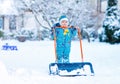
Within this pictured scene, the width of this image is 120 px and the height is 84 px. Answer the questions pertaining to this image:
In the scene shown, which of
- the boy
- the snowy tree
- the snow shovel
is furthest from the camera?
the snowy tree

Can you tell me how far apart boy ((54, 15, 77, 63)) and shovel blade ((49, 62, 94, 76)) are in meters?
0.88

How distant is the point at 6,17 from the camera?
36438 mm

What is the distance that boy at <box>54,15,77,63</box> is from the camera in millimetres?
11445

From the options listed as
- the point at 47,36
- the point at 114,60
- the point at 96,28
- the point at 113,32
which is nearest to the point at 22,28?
the point at 47,36

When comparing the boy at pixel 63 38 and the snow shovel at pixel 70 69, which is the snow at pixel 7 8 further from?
the snow shovel at pixel 70 69

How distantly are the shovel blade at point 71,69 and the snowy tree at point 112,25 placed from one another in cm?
1513

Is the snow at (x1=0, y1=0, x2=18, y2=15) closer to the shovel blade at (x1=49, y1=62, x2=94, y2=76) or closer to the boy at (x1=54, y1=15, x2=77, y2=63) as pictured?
the boy at (x1=54, y1=15, x2=77, y2=63)

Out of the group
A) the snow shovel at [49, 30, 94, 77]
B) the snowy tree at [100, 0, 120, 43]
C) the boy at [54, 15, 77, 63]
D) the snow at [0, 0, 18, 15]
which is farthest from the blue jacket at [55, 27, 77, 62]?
the snow at [0, 0, 18, 15]

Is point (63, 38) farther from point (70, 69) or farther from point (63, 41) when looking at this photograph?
point (70, 69)

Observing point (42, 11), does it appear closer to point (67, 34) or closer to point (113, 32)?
point (113, 32)

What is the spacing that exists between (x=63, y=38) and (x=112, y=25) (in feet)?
48.1

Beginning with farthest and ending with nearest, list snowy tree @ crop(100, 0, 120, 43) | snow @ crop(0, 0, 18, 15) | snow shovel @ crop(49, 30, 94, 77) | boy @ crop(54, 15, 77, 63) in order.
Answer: snow @ crop(0, 0, 18, 15), snowy tree @ crop(100, 0, 120, 43), boy @ crop(54, 15, 77, 63), snow shovel @ crop(49, 30, 94, 77)

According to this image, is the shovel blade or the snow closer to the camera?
the shovel blade

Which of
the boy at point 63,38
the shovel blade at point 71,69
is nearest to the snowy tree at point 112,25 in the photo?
the boy at point 63,38
